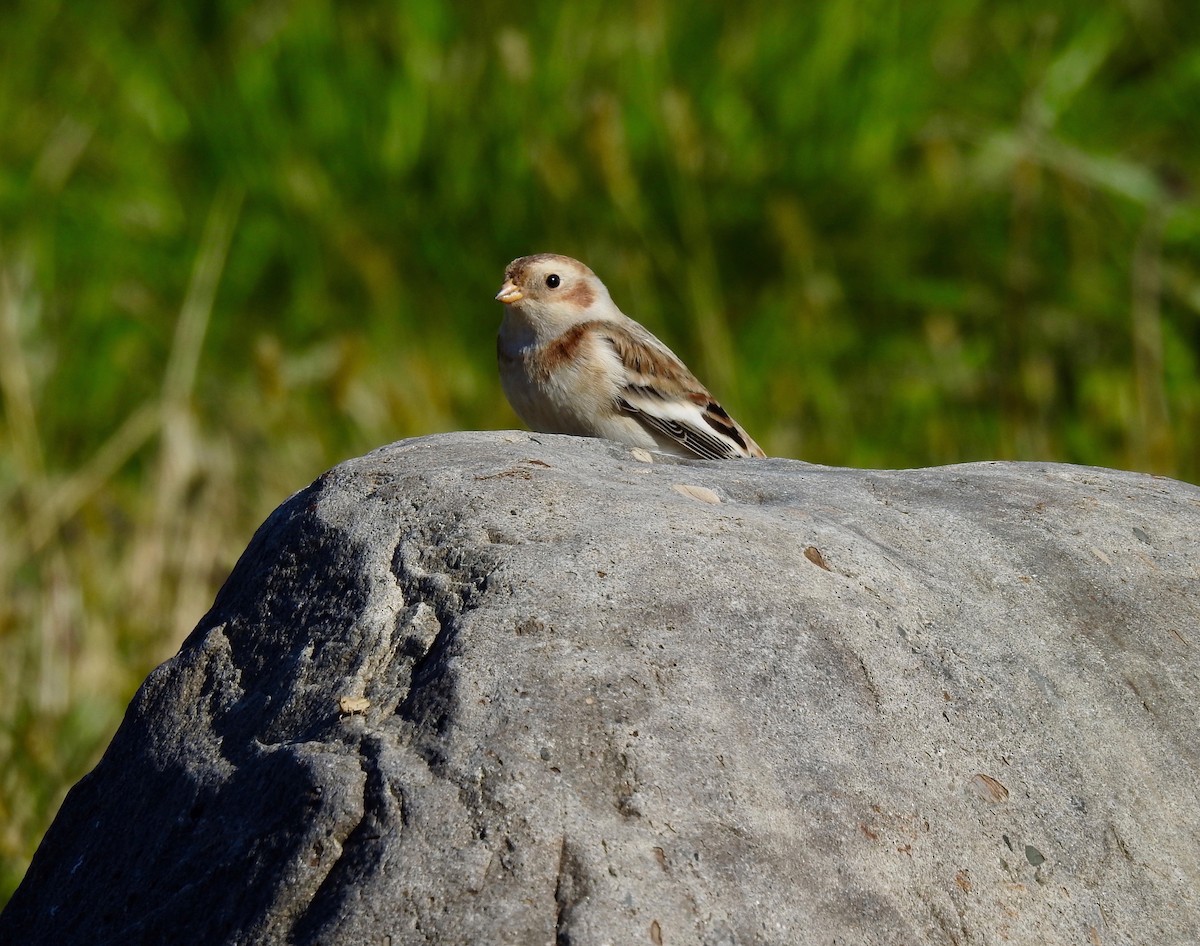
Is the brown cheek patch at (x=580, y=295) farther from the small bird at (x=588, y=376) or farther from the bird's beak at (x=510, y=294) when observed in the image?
the bird's beak at (x=510, y=294)

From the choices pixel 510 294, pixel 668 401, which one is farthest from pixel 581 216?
pixel 668 401

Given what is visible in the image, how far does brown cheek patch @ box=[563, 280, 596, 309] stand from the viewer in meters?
4.86

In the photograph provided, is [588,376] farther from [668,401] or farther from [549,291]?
[549,291]

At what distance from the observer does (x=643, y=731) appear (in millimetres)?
2213

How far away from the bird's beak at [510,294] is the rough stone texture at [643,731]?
1.79 m

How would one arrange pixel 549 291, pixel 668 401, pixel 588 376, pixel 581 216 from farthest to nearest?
pixel 581 216 < pixel 549 291 < pixel 668 401 < pixel 588 376

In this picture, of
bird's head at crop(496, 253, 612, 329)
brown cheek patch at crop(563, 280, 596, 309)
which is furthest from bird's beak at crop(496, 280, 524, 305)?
brown cheek patch at crop(563, 280, 596, 309)

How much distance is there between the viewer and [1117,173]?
6.27 m

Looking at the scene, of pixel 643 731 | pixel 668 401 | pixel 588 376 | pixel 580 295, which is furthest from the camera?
pixel 580 295

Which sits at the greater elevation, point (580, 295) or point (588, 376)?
point (580, 295)

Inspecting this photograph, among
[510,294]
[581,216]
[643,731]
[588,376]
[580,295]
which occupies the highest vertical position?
[581,216]

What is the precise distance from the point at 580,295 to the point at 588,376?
19.9 inches

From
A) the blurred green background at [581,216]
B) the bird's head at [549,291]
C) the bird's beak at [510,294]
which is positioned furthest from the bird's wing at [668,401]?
the blurred green background at [581,216]

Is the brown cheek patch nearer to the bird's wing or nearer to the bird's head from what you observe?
the bird's head
